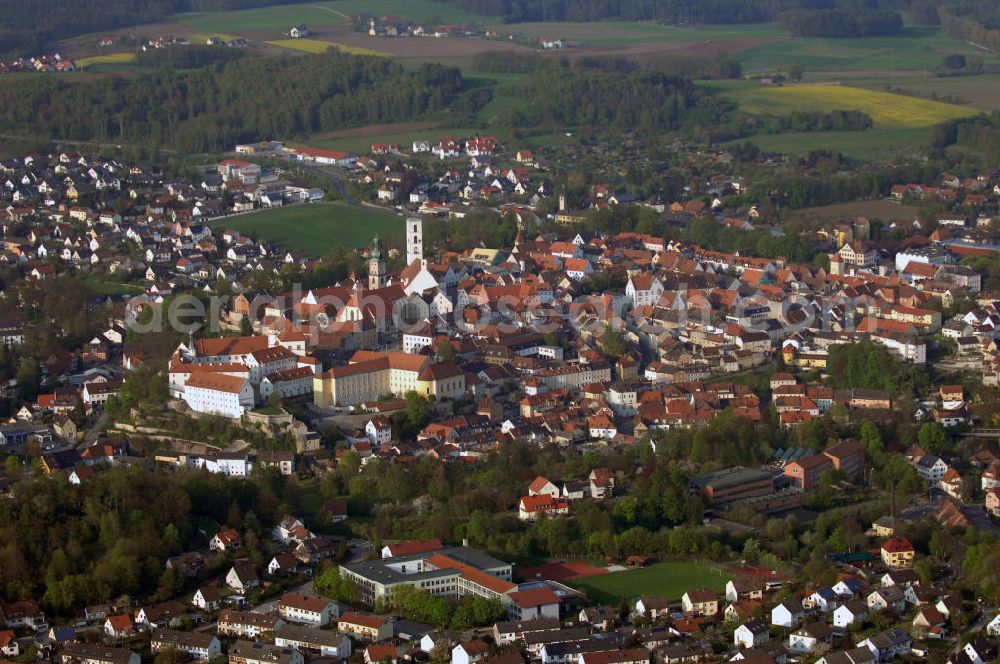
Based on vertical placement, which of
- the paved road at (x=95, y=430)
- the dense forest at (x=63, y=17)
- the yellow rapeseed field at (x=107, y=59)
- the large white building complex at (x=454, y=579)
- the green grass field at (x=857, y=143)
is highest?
the dense forest at (x=63, y=17)

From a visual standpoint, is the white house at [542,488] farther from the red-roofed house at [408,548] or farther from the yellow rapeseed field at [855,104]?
the yellow rapeseed field at [855,104]

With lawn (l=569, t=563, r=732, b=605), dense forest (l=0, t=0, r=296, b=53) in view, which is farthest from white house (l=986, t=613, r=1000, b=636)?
dense forest (l=0, t=0, r=296, b=53)

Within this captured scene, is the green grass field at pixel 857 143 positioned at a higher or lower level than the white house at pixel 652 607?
higher

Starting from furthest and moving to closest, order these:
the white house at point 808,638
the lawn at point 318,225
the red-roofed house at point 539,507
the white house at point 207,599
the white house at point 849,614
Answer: the lawn at point 318,225, the red-roofed house at point 539,507, the white house at point 207,599, the white house at point 849,614, the white house at point 808,638

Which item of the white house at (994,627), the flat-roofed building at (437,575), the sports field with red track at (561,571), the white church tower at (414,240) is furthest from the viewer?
the white church tower at (414,240)

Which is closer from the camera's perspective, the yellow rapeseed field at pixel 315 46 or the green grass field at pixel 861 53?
the yellow rapeseed field at pixel 315 46

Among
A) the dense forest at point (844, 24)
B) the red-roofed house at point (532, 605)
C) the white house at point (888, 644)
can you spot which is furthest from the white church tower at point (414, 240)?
the dense forest at point (844, 24)

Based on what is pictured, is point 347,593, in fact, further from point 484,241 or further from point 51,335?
point 484,241

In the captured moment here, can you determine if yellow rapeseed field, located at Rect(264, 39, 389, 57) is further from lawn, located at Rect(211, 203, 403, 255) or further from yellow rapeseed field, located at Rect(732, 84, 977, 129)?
lawn, located at Rect(211, 203, 403, 255)
